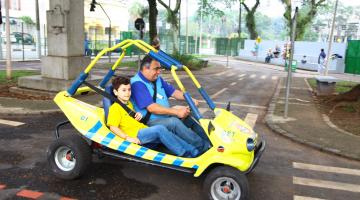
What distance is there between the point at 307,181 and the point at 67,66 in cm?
749

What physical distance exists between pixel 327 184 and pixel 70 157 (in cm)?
354

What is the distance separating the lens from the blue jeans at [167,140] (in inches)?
169

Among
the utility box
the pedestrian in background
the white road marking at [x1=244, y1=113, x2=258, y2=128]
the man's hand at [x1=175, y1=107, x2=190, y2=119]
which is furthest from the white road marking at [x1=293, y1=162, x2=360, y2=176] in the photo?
the pedestrian in background

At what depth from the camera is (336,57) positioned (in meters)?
27.8

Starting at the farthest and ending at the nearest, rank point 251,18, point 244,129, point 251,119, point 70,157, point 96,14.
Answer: point 96,14, point 251,18, point 251,119, point 70,157, point 244,129

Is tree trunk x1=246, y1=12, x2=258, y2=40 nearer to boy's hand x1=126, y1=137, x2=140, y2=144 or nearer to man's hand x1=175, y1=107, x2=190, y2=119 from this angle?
man's hand x1=175, y1=107, x2=190, y2=119

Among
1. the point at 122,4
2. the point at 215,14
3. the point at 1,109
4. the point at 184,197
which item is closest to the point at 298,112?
the point at 184,197

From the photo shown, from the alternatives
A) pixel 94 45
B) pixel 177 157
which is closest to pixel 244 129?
pixel 177 157

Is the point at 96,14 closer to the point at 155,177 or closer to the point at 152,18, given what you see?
the point at 152,18

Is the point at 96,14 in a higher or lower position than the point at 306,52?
higher

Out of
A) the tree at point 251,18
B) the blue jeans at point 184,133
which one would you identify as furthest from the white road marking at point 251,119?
the tree at point 251,18

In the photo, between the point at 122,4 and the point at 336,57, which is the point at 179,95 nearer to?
the point at 336,57

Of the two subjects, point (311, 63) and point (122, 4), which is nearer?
point (311, 63)

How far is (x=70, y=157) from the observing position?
15.6 ft
